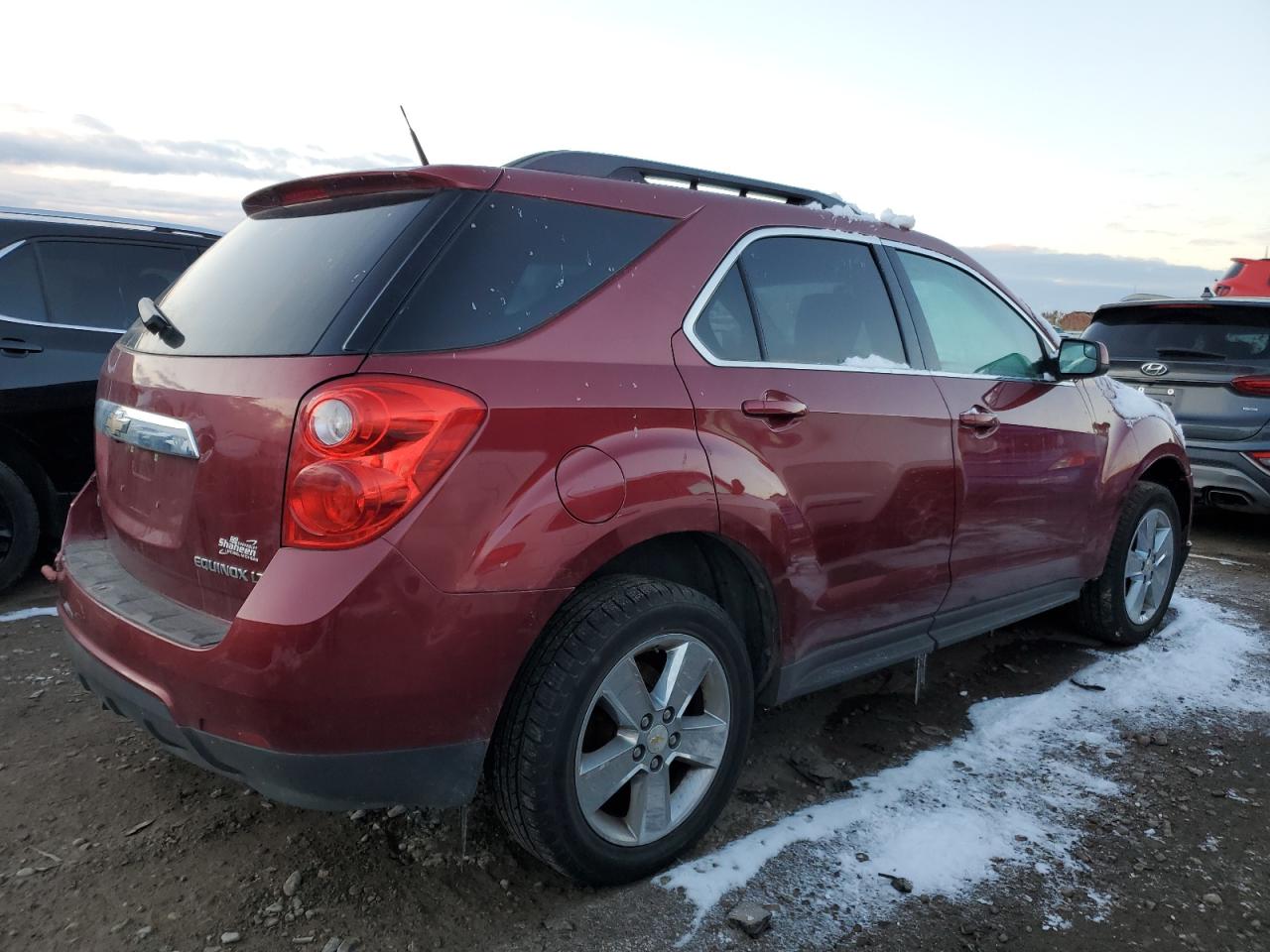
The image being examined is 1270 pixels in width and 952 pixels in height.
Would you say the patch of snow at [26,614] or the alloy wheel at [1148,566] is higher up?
the alloy wheel at [1148,566]

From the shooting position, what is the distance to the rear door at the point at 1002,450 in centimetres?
327

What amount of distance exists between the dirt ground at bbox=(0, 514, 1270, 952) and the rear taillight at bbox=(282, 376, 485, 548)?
974 millimetres

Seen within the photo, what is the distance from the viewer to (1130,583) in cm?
434

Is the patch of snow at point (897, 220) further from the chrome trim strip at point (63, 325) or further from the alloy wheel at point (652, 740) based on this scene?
the chrome trim strip at point (63, 325)

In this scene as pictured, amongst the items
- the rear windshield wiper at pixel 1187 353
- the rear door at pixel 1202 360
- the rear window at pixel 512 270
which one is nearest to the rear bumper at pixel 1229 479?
the rear door at pixel 1202 360

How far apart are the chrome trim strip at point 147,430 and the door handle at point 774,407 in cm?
133

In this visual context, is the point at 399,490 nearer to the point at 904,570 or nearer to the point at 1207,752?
the point at 904,570

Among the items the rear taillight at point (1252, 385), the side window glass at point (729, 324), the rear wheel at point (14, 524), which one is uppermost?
the side window glass at point (729, 324)

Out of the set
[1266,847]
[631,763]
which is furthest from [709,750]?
[1266,847]

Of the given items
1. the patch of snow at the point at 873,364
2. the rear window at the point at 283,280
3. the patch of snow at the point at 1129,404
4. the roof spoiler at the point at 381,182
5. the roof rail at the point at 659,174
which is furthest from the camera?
the patch of snow at the point at 1129,404

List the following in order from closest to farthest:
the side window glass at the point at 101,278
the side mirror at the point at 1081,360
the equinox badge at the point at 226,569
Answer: the equinox badge at the point at 226,569, the side mirror at the point at 1081,360, the side window glass at the point at 101,278

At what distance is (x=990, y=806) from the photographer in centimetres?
285

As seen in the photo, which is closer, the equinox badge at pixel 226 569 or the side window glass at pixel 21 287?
the equinox badge at pixel 226 569

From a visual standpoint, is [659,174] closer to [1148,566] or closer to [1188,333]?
[1148,566]
